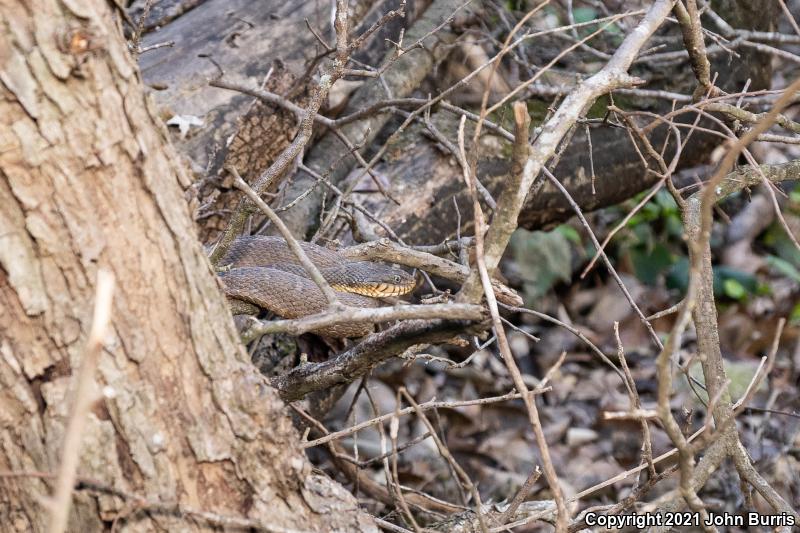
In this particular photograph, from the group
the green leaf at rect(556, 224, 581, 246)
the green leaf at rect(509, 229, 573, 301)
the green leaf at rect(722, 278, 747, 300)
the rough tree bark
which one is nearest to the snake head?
the rough tree bark

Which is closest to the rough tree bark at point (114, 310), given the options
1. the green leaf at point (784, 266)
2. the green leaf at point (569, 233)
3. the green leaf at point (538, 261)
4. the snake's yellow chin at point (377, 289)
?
the snake's yellow chin at point (377, 289)

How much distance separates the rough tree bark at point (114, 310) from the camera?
1.55 meters

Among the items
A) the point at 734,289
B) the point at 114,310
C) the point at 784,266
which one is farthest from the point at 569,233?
the point at 114,310

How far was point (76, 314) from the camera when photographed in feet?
5.28

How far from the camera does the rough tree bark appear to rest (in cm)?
155

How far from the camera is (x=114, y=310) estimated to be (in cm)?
162

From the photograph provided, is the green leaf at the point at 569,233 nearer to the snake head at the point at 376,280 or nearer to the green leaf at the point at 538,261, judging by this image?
the green leaf at the point at 538,261

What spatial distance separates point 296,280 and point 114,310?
4.01 ft

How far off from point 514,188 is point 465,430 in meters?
3.83

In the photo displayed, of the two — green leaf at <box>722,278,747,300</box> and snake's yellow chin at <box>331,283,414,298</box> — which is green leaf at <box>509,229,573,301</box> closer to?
green leaf at <box>722,278,747,300</box>

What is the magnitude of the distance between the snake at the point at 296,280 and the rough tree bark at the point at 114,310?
30.9 inches

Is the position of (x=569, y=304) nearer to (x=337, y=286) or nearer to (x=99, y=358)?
(x=337, y=286)

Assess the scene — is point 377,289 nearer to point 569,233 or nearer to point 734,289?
point 569,233

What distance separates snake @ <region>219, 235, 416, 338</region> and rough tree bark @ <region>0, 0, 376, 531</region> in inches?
30.9
